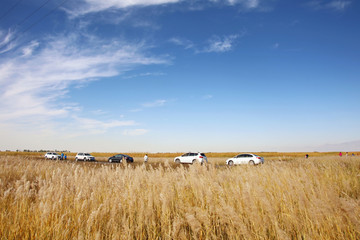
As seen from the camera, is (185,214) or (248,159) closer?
(185,214)

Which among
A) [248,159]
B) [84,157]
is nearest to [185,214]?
[248,159]

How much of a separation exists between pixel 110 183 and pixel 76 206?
1.61 meters

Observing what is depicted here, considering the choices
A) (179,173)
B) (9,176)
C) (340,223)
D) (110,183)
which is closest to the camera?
(340,223)

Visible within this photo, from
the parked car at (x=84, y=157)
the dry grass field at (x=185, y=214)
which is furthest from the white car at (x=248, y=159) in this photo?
the parked car at (x=84, y=157)

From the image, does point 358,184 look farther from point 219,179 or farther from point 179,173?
point 179,173

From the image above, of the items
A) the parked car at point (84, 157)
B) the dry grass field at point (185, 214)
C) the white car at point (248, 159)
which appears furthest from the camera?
the parked car at point (84, 157)

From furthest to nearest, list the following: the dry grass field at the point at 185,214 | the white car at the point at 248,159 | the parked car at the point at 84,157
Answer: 1. the parked car at the point at 84,157
2. the white car at the point at 248,159
3. the dry grass field at the point at 185,214

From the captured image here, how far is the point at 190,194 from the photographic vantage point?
4.64 meters

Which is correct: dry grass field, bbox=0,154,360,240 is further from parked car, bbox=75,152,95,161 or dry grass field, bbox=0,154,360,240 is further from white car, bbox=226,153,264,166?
parked car, bbox=75,152,95,161

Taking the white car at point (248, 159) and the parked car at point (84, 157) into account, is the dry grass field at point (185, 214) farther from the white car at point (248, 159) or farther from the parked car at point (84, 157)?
the parked car at point (84, 157)

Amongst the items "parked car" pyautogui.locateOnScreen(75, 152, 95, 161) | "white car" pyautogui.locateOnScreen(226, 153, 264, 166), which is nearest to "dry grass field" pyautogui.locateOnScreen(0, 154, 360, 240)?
"white car" pyautogui.locateOnScreen(226, 153, 264, 166)

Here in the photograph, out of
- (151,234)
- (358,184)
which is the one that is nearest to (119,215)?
(151,234)

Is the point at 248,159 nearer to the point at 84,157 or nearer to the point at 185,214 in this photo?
the point at 185,214

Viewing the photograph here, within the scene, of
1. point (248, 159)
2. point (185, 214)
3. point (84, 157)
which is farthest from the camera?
point (84, 157)
